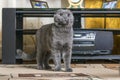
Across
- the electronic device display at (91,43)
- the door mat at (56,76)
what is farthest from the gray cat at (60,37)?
the electronic device display at (91,43)

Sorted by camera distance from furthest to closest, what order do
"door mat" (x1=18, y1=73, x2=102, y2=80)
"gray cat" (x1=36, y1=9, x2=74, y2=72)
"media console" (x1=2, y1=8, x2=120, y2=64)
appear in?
"media console" (x1=2, y1=8, x2=120, y2=64) < "gray cat" (x1=36, y1=9, x2=74, y2=72) < "door mat" (x1=18, y1=73, x2=102, y2=80)

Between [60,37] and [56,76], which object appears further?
[60,37]

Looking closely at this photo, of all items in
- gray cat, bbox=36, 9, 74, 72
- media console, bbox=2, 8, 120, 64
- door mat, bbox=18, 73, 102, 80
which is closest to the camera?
door mat, bbox=18, 73, 102, 80

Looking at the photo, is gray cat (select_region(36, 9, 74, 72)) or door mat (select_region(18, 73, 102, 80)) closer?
door mat (select_region(18, 73, 102, 80))

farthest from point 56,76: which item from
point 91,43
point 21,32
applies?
point 21,32

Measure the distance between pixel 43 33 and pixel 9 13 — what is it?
70cm

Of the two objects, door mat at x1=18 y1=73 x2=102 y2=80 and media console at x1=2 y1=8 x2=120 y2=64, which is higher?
media console at x1=2 y1=8 x2=120 y2=64

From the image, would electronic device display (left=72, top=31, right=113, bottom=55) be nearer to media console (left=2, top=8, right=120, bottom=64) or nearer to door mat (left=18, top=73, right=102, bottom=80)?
media console (left=2, top=8, right=120, bottom=64)

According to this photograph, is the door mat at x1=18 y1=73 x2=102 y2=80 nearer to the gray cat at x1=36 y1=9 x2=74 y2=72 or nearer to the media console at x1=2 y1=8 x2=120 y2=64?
the gray cat at x1=36 y1=9 x2=74 y2=72

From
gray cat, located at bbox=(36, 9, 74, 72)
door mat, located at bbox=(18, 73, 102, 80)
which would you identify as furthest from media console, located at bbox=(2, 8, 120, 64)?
door mat, located at bbox=(18, 73, 102, 80)

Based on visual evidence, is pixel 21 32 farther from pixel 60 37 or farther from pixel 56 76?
pixel 56 76

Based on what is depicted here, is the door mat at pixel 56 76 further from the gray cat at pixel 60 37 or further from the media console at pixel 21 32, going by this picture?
the media console at pixel 21 32

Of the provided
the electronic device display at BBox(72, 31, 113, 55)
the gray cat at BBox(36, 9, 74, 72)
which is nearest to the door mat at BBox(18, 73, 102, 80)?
the gray cat at BBox(36, 9, 74, 72)

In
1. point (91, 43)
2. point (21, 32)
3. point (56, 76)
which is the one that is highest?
point (21, 32)
